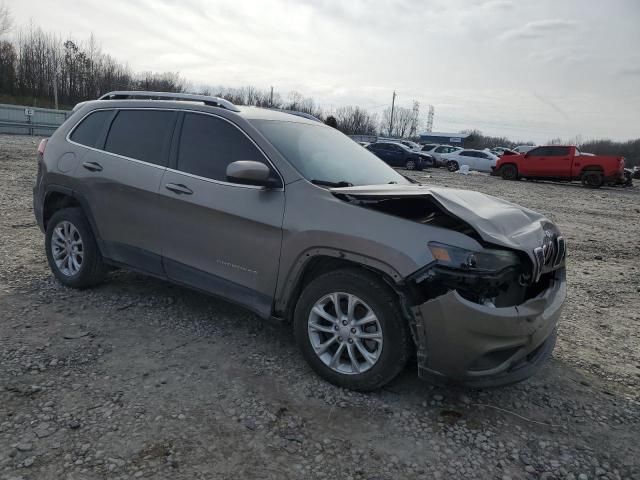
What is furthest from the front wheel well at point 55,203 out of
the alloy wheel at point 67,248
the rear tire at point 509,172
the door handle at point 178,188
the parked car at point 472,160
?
the parked car at point 472,160

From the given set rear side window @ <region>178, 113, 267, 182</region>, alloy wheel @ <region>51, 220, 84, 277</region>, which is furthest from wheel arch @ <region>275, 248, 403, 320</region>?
alloy wheel @ <region>51, 220, 84, 277</region>

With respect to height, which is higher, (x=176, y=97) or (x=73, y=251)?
(x=176, y=97)

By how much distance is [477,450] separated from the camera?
2.73 meters

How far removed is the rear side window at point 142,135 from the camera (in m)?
4.07

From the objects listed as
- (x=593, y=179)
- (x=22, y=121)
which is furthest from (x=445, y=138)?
(x=22, y=121)

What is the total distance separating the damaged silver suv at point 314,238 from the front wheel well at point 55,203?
0.06 metres

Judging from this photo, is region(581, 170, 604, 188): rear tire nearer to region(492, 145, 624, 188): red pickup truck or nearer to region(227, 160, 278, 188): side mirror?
region(492, 145, 624, 188): red pickup truck

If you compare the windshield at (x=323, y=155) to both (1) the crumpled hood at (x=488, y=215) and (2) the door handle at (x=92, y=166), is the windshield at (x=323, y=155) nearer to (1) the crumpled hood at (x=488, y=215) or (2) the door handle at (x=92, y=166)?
(1) the crumpled hood at (x=488, y=215)

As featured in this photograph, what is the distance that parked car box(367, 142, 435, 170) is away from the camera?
27.6 metres

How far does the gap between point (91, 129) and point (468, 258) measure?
145 inches

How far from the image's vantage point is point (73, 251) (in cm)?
462

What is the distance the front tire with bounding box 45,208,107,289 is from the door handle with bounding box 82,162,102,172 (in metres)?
0.43

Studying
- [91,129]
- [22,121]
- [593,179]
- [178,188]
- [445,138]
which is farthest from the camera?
[445,138]

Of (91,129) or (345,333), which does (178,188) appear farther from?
(345,333)
